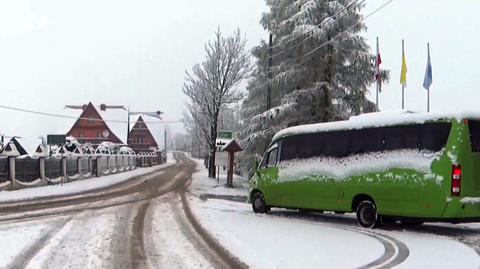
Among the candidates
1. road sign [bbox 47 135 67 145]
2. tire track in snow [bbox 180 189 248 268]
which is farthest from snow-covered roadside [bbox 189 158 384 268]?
road sign [bbox 47 135 67 145]

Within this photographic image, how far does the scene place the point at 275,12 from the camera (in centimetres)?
3344

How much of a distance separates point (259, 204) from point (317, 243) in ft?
23.6

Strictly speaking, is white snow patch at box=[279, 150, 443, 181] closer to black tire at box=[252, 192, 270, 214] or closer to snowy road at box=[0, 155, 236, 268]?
black tire at box=[252, 192, 270, 214]

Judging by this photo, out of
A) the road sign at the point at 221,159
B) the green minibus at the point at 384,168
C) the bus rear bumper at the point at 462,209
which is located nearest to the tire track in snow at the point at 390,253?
the green minibus at the point at 384,168

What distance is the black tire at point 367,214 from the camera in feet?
44.5

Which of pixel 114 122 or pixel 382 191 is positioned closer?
pixel 382 191

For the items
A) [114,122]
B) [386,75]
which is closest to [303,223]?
[386,75]

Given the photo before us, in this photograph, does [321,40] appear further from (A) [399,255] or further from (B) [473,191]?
(A) [399,255]

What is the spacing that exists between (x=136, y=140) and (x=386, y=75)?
9807cm

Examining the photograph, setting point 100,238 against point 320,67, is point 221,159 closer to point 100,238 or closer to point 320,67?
point 320,67

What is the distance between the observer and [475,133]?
12.0m

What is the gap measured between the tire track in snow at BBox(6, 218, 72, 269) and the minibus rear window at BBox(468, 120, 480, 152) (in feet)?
28.9

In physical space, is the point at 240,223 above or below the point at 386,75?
below

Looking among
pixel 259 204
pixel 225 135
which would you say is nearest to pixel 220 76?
pixel 225 135
